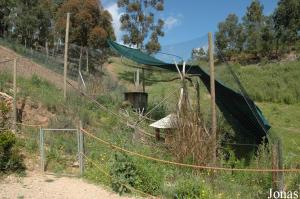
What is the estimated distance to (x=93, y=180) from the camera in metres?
6.77

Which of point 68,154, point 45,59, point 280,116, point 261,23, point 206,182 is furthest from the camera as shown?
point 261,23

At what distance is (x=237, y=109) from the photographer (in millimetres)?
8375

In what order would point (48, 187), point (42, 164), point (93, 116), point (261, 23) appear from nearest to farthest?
1. point (48, 187)
2. point (42, 164)
3. point (93, 116)
4. point (261, 23)

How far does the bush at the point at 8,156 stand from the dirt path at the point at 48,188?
274mm

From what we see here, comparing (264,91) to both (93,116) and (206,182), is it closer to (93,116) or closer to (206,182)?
(93,116)

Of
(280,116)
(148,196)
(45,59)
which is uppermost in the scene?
(45,59)

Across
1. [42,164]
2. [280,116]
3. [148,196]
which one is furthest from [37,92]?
[280,116]

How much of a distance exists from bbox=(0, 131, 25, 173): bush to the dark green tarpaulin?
364cm

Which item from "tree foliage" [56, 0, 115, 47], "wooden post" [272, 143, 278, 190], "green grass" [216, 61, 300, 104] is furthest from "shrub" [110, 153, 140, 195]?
"tree foliage" [56, 0, 115, 47]

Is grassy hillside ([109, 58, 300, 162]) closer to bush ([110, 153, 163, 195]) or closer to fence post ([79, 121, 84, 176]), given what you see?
fence post ([79, 121, 84, 176])

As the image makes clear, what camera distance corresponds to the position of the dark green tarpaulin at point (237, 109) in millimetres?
7605

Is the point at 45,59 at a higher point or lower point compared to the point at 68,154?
higher

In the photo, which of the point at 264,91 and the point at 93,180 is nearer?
the point at 93,180

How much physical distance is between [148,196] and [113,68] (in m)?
28.1
